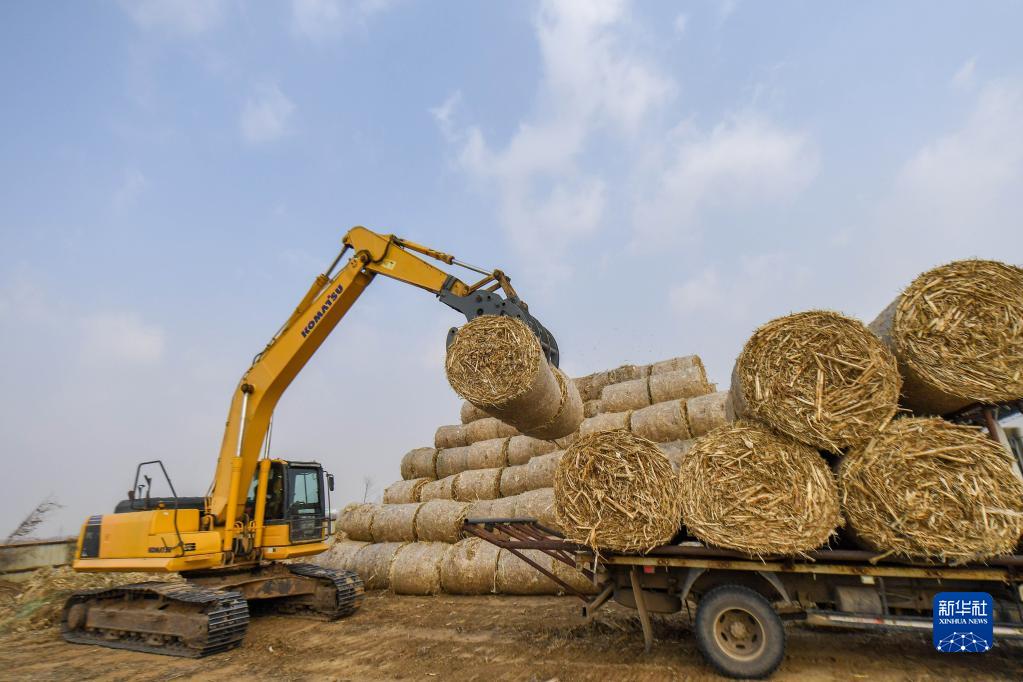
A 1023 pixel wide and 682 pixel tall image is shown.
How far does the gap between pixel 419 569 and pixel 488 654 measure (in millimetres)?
4647

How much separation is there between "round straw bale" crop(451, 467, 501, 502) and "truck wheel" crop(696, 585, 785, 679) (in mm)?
8130

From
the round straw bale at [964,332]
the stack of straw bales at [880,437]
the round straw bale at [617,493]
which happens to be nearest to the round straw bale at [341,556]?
the round straw bale at [617,493]

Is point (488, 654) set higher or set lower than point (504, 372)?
lower

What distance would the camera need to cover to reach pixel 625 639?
6.61 m

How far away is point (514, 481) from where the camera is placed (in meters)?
12.8

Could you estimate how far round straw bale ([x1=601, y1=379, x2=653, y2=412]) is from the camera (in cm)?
1340

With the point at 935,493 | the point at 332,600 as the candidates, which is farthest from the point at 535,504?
the point at 935,493

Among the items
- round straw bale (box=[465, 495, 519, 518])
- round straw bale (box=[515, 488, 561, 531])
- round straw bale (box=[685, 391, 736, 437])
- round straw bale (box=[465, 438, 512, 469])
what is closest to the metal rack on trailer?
round straw bale (box=[515, 488, 561, 531])

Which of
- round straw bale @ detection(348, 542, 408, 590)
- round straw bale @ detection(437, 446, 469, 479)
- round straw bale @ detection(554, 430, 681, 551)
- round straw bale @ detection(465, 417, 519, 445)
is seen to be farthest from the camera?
round straw bale @ detection(465, 417, 519, 445)

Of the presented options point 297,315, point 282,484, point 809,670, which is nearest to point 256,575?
point 282,484

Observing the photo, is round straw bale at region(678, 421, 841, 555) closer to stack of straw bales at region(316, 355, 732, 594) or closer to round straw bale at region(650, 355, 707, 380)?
stack of straw bales at region(316, 355, 732, 594)

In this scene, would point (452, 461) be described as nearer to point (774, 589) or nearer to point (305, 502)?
point (305, 502)

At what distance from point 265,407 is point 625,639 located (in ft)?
23.2

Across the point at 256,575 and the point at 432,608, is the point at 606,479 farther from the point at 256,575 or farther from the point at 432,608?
the point at 256,575
